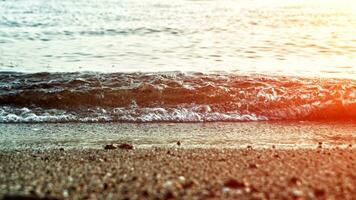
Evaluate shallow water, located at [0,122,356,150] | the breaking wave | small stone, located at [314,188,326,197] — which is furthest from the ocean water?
small stone, located at [314,188,326,197]

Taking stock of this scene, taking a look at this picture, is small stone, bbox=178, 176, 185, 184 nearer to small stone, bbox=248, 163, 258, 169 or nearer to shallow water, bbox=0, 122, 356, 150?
small stone, bbox=248, 163, 258, 169

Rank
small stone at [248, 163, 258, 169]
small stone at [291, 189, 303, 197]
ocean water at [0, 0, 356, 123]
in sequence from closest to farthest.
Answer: small stone at [291, 189, 303, 197] < small stone at [248, 163, 258, 169] < ocean water at [0, 0, 356, 123]

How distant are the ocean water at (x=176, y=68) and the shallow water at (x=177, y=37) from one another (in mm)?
41

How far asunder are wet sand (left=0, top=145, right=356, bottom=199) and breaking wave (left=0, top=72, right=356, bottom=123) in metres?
2.77

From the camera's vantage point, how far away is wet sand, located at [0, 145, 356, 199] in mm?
4656

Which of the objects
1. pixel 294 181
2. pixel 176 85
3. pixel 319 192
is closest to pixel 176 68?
pixel 176 85

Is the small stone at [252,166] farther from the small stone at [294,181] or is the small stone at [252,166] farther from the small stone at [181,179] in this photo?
the small stone at [181,179]

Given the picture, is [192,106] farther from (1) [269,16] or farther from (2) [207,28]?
(1) [269,16]

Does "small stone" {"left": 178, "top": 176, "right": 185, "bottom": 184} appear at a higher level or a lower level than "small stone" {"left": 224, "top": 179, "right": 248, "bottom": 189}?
lower

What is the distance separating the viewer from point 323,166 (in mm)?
5586

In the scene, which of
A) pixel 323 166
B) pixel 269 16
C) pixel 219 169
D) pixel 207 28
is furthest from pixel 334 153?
pixel 269 16

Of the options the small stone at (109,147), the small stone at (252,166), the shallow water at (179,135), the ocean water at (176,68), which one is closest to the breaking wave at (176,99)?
the ocean water at (176,68)

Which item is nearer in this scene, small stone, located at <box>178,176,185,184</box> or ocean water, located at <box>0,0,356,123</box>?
small stone, located at <box>178,176,185,184</box>

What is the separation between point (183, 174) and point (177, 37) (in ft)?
49.1
